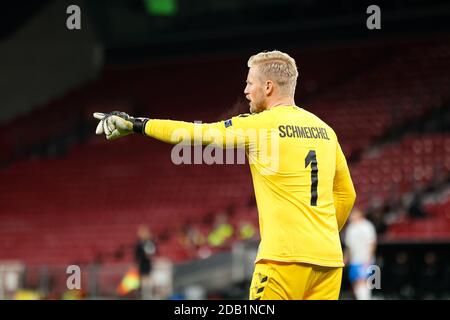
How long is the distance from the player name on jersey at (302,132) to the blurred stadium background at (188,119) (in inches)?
451

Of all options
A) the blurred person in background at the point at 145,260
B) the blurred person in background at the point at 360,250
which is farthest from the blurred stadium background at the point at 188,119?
the blurred person in background at the point at 360,250

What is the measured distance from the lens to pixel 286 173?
15.6ft

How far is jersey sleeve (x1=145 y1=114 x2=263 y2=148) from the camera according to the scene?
471 cm

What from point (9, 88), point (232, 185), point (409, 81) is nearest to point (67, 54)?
point (9, 88)

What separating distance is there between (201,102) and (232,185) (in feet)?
13.1

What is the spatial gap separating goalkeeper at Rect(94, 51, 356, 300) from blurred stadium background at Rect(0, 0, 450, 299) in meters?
11.5

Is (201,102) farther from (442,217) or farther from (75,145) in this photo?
(442,217)

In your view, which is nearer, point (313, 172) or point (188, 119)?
point (313, 172)

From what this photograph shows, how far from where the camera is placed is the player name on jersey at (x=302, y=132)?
479 centimetres

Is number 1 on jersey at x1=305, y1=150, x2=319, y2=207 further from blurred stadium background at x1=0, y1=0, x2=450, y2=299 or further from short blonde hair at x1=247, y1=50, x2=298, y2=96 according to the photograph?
blurred stadium background at x1=0, y1=0, x2=450, y2=299

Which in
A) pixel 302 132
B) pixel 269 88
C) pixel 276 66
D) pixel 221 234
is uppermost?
pixel 276 66

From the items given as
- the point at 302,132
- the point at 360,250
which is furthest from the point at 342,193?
the point at 360,250

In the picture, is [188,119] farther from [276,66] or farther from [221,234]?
[276,66]

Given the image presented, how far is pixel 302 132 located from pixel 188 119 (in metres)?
21.0
